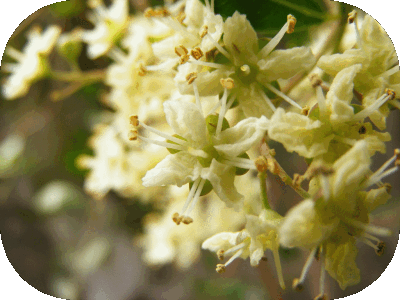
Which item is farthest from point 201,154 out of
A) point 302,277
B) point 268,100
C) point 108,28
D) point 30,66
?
point 30,66

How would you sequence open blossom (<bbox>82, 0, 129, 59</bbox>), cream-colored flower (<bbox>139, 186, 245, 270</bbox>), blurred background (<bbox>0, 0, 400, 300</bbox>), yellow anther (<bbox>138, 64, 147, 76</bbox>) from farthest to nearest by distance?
blurred background (<bbox>0, 0, 400, 300</bbox>) → cream-colored flower (<bbox>139, 186, 245, 270</bbox>) → open blossom (<bbox>82, 0, 129, 59</bbox>) → yellow anther (<bbox>138, 64, 147, 76</bbox>)

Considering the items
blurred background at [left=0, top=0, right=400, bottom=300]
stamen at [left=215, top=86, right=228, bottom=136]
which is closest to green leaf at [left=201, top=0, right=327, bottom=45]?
stamen at [left=215, top=86, right=228, bottom=136]

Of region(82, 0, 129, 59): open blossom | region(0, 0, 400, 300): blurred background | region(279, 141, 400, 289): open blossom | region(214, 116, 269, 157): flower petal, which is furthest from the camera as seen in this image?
region(0, 0, 400, 300): blurred background

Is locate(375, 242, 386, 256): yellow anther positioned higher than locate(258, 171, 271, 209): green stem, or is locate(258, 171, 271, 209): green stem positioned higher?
locate(375, 242, 386, 256): yellow anther

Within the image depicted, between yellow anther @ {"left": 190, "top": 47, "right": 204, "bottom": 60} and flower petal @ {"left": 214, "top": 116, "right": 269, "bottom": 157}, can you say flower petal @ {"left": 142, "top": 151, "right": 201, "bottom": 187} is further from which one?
yellow anther @ {"left": 190, "top": 47, "right": 204, "bottom": 60}

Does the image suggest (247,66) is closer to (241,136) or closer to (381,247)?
(241,136)
